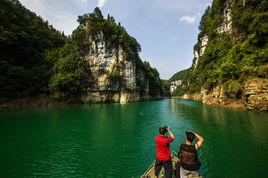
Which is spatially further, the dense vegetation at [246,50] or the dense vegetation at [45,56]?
the dense vegetation at [45,56]

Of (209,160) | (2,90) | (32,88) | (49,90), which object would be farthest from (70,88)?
(209,160)

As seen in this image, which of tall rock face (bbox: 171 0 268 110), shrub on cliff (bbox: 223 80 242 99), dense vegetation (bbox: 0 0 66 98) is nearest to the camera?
tall rock face (bbox: 171 0 268 110)

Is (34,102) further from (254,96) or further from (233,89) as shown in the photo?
(254,96)

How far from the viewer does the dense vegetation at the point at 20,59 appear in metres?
55.1

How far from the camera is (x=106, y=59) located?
8156 centimetres

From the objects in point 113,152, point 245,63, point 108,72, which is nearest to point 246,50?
point 245,63

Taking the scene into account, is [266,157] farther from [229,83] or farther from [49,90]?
[49,90]

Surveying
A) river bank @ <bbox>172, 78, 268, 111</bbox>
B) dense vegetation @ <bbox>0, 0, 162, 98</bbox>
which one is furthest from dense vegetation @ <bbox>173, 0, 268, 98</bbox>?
dense vegetation @ <bbox>0, 0, 162, 98</bbox>

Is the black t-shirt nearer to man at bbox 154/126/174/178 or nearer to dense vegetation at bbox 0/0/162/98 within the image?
man at bbox 154/126/174/178

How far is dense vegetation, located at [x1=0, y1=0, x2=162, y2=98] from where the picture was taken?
187ft

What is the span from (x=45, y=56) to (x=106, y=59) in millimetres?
23147

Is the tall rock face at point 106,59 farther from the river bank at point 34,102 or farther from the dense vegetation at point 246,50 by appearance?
the dense vegetation at point 246,50

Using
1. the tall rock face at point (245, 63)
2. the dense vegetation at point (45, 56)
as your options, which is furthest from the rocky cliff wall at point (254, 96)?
the dense vegetation at point (45, 56)

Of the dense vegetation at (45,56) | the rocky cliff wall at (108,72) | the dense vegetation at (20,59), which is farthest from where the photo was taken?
the rocky cliff wall at (108,72)
